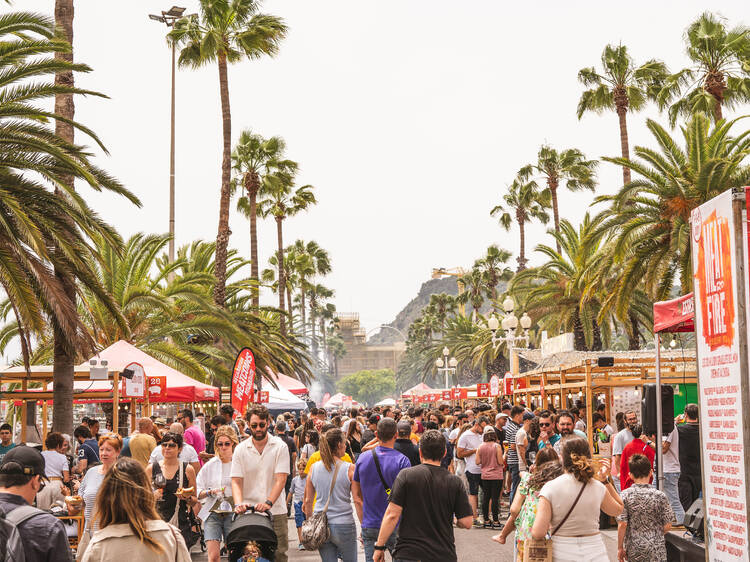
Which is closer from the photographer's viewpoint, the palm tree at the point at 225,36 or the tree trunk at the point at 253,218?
the palm tree at the point at 225,36

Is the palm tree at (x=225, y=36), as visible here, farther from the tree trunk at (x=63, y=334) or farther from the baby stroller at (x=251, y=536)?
the baby stroller at (x=251, y=536)

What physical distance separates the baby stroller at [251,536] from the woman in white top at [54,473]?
301 cm

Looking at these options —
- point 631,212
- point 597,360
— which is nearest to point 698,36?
point 631,212

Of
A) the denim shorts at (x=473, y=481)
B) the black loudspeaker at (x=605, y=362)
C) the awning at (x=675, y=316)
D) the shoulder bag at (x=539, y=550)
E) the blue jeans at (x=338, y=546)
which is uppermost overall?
the awning at (x=675, y=316)

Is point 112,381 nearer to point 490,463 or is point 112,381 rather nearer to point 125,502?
point 490,463

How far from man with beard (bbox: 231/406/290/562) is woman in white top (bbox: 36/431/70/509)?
2.57 m

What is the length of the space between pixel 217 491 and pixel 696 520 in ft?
14.8

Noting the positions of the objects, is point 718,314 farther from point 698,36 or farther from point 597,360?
point 698,36

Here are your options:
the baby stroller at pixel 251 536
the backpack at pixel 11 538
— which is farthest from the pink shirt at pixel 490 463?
the backpack at pixel 11 538

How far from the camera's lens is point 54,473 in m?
10.6

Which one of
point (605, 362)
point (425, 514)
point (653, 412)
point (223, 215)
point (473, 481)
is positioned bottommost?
point (473, 481)

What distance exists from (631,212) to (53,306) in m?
16.0

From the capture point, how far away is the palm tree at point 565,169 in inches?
1852

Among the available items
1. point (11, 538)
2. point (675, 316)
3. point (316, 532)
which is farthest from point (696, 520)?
point (11, 538)
